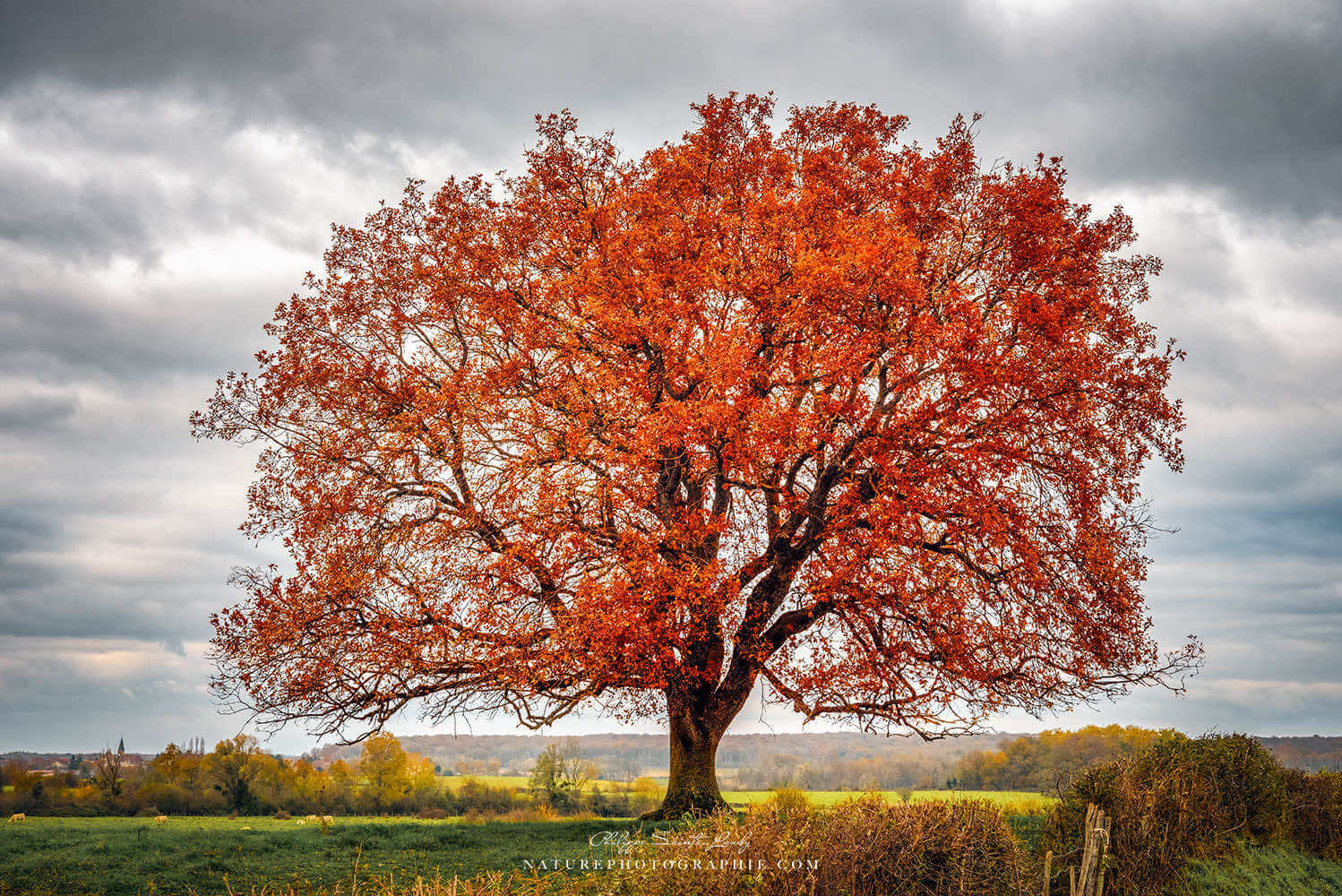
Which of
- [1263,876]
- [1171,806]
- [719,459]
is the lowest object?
[1263,876]

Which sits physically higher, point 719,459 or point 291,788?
point 719,459

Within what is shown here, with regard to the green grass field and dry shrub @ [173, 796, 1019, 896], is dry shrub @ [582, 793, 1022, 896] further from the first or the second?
the green grass field

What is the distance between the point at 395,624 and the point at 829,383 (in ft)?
29.6

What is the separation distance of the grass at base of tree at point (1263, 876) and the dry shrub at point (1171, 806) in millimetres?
243

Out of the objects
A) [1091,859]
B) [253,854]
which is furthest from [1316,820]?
[253,854]

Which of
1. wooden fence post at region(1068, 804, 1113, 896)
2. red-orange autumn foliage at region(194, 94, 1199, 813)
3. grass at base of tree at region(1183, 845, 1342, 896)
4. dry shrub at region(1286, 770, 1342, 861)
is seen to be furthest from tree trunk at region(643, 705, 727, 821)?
dry shrub at region(1286, 770, 1342, 861)

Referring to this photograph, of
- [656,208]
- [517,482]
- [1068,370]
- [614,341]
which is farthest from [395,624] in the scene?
[1068,370]

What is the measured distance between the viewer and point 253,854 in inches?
428

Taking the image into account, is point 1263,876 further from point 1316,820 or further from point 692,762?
point 692,762

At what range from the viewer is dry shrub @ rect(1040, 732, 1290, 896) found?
35.0 feet

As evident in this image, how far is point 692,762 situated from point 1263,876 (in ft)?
29.3

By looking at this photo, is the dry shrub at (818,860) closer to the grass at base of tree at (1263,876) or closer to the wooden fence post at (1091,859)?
the wooden fence post at (1091,859)

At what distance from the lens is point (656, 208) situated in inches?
661

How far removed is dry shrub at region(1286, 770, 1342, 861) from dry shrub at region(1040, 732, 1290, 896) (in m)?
0.79
